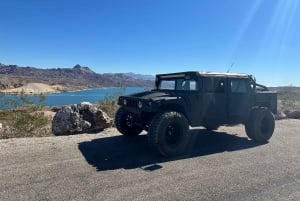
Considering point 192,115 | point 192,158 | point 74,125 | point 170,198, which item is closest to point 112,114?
point 74,125

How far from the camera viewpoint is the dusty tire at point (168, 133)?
249 inches

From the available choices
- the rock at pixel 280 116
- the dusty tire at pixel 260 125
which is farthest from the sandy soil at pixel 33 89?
the rock at pixel 280 116

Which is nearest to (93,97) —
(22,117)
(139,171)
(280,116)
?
(280,116)

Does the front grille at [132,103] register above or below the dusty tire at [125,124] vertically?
above

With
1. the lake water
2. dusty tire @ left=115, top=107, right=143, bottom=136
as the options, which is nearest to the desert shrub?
the lake water

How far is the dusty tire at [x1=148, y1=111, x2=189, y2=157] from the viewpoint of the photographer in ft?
20.7

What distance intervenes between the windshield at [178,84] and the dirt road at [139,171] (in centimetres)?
158

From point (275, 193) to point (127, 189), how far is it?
2.40 metres

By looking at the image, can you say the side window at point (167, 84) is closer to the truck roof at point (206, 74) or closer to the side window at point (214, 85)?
the truck roof at point (206, 74)

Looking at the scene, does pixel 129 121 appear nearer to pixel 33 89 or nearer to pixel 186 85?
pixel 186 85

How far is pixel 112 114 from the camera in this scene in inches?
508

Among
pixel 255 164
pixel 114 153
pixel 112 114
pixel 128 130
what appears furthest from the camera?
pixel 112 114

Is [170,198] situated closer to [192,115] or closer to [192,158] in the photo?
[192,158]

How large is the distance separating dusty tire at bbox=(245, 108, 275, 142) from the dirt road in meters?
0.47
